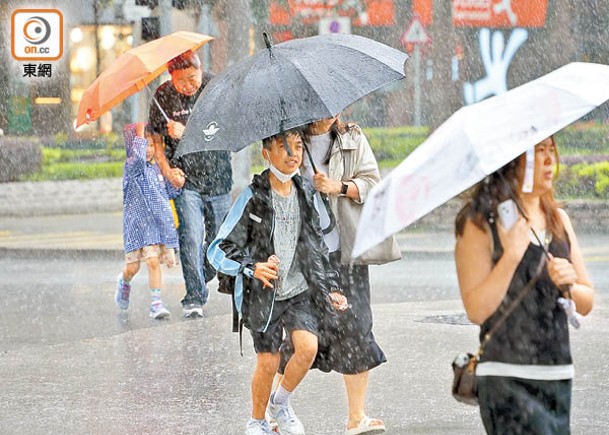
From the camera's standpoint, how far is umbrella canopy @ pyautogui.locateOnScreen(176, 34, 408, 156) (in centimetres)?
640

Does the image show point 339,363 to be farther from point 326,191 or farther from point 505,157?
point 505,157

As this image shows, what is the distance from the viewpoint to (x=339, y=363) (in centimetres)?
694

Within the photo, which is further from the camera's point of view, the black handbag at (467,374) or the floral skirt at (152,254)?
the floral skirt at (152,254)

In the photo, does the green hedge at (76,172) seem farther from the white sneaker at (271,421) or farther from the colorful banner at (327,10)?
the white sneaker at (271,421)

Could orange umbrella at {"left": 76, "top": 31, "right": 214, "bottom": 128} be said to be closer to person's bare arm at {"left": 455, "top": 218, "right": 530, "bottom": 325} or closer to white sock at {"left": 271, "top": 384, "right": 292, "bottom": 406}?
white sock at {"left": 271, "top": 384, "right": 292, "bottom": 406}

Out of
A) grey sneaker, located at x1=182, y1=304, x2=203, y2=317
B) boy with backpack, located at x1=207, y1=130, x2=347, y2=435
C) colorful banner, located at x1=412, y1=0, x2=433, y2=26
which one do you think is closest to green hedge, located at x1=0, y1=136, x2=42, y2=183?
colorful banner, located at x1=412, y1=0, x2=433, y2=26

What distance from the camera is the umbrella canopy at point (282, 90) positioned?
6398 millimetres

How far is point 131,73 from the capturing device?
394 inches

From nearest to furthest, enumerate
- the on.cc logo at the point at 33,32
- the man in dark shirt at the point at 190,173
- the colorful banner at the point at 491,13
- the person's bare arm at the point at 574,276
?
1. the person's bare arm at the point at 574,276
2. the man in dark shirt at the point at 190,173
3. the on.cc logo at the point at 33,32
4. the colorful banner at the point at 491,13

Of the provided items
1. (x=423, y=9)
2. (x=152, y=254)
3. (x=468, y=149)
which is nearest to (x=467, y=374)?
(x=468, y=149)

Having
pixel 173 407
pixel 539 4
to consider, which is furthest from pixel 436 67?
pixel 173 407

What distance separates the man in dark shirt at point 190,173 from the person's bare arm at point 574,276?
18.6 feet

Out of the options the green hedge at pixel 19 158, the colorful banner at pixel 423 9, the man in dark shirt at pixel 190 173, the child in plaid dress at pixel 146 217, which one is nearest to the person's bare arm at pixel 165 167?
the man in dark shirt at pixel 190 173

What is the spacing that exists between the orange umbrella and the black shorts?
3.54 metres
